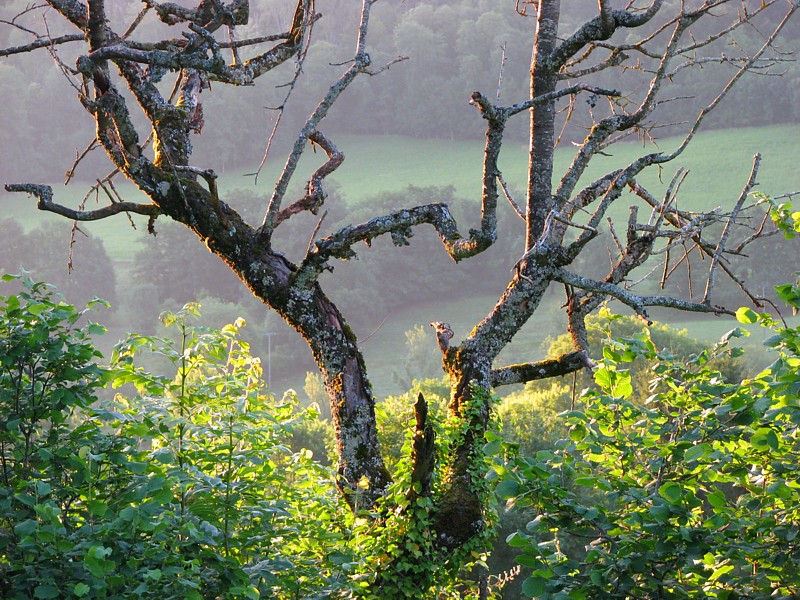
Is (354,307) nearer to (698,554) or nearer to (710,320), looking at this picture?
(710,320)

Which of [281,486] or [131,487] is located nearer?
[131,487]

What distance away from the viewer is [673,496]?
296 centimetres

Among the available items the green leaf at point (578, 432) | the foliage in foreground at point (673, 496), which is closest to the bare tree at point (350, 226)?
the foliage in foreground at point (673, 496)

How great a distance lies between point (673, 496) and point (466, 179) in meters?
55.3

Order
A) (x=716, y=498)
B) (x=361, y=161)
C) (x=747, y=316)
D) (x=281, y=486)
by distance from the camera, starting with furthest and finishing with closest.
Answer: (x=361, y=161), (x=281, y=486), (x=747, y=316), (x=716, y=498)

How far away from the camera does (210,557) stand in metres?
3.64

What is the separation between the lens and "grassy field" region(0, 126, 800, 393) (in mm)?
45775

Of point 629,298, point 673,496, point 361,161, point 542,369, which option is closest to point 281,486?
point 673,496

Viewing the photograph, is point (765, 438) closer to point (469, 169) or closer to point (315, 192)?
point (315, 192)

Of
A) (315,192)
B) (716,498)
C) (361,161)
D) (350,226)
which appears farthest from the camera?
(361,161)

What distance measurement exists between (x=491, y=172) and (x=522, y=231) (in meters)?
52.8

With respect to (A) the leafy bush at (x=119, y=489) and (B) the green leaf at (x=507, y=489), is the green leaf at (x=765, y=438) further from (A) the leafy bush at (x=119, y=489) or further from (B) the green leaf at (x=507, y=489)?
(A) the leafy bush at (x=119, y=489)

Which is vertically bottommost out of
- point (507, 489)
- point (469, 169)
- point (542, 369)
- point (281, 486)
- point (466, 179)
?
point (507, 489)

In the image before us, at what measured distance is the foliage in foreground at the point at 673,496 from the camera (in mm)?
2984
